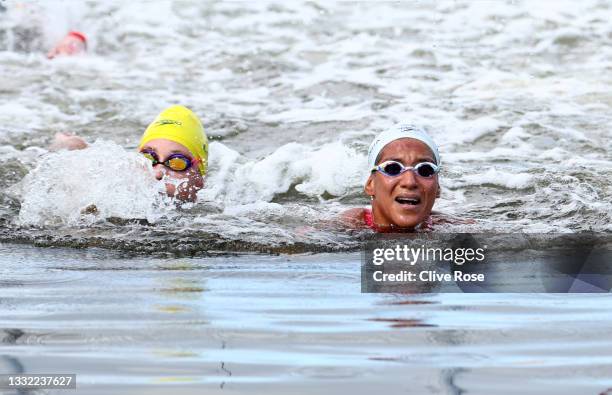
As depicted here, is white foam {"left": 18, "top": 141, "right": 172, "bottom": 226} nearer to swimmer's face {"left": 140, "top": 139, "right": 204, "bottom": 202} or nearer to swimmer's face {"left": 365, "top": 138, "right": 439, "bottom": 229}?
swimmer's face {"left": 140, "top": 139, "right": 204, "bottom": 202}

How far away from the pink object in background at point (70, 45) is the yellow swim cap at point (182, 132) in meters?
5.18

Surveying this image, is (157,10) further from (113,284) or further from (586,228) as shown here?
(113,284)

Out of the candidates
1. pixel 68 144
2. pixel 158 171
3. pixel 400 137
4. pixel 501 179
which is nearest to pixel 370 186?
pixel 400 137

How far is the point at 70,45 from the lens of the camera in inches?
558

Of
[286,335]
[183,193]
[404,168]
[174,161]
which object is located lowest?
[286,335]

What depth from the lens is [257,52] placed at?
14250 mm

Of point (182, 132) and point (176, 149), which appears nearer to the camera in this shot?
point (176, 149)

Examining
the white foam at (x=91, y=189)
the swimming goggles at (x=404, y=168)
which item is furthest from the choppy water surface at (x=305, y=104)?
the swimming goggles at (x=404, y=168)

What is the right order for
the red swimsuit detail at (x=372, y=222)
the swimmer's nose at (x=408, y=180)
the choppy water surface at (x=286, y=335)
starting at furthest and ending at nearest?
the red swimsuit detail at (x=372, y=222) < the swimmer's nose at (x=408, y=180) < the choppy water surface at (x=286, y=335)

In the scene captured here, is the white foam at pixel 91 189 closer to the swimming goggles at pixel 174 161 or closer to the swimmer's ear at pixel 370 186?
the swimming goggles at pixel 174 161

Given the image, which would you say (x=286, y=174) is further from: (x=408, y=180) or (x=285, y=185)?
(x=408, y=180)

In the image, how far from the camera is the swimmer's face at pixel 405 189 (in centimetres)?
Answer: 706

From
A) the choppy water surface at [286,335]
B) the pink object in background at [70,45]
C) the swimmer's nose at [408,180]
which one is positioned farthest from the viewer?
the pink object in background at [70,45]

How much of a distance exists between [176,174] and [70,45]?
20.9 feet
